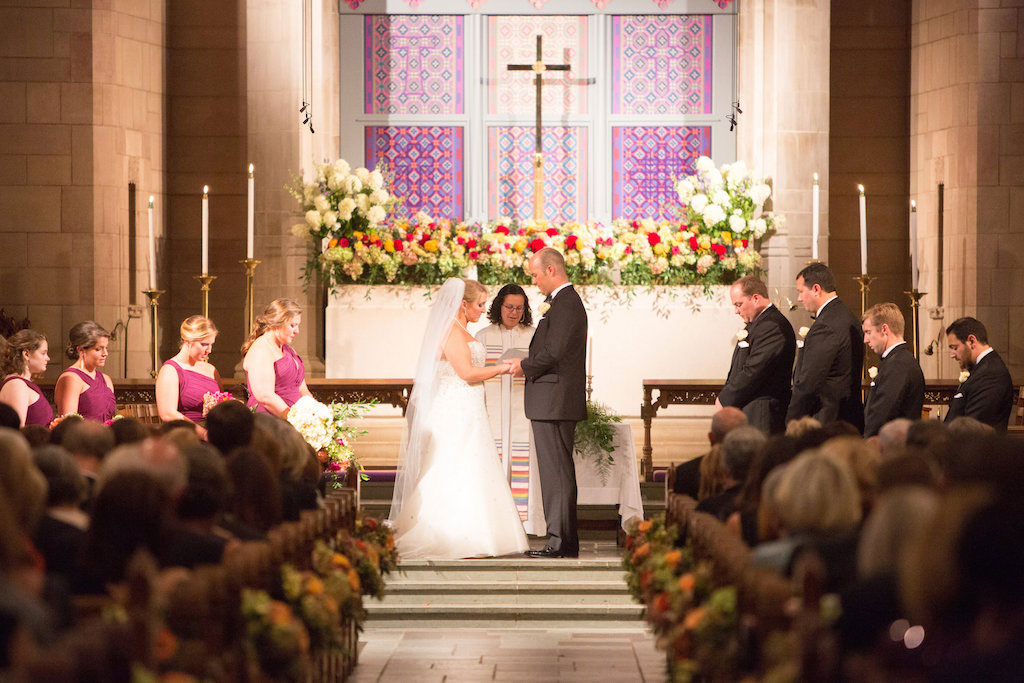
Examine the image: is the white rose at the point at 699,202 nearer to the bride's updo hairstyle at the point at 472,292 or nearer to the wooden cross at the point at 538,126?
the wooden cross at the point at 538,126

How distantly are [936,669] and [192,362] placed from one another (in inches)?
237

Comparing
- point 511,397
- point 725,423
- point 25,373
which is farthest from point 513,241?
point 725,423

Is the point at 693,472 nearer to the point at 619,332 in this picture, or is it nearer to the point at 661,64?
the point at 619,332

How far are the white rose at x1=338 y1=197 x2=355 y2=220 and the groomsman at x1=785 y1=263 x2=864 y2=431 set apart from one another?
3.91 metres

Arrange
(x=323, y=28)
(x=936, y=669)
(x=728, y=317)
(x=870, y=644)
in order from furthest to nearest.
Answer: (x=323, y=28)
(x=728, y=317)
(x=870, y=644)
(x=936, y=669)

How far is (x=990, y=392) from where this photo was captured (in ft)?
22.7

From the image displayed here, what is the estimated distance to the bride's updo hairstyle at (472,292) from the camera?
7.78 metres

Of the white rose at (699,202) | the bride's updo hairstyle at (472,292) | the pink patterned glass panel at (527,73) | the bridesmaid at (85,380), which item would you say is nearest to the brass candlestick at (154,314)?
the bridesmaid at (85,380)

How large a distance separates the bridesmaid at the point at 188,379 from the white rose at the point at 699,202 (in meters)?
4.16

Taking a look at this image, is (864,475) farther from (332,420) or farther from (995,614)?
(332,420)

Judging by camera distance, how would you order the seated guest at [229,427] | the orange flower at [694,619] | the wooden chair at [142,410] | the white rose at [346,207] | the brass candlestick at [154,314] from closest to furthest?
1. the orange flower at [694,619]
2. the seated guest at [229,427]
3. the wooden chair at [142,410]
4. the brass candlestick at [154,314]
5. the white rose at [346,207]

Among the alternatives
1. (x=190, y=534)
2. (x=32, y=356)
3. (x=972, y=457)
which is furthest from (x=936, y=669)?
(x=32, y=356)

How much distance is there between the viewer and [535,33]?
1125 centimetres

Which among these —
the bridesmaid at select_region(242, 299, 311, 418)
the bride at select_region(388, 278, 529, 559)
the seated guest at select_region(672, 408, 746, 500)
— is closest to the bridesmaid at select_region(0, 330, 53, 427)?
the bridesmaid at select_region(242, 299, 311, 418)
